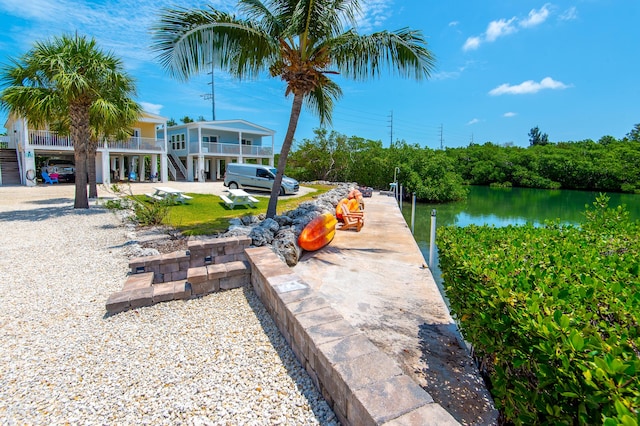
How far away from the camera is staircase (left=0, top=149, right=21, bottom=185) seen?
2425 centimetres

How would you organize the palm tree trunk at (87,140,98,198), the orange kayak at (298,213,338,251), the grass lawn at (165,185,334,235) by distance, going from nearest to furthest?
the orange kayak at (298,213,338,251) → the grass lawn at (165,185,334,235) → the palm tree trunk at (87,140,98,198)

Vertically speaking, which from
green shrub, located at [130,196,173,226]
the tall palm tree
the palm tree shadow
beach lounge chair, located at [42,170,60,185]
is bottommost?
the palm tree shadow

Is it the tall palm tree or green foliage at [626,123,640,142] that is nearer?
the tall palm tree

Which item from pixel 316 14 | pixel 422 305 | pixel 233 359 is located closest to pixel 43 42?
pixel 316 14

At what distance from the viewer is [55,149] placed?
21.6 m

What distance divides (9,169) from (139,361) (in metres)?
30.8

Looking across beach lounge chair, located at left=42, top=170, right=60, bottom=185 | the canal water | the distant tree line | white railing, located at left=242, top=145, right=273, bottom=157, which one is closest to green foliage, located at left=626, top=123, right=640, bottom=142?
the distant tree line

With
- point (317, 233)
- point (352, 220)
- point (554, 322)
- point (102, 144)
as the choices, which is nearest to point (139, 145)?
point (102, 144)

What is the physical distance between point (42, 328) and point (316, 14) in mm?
7377

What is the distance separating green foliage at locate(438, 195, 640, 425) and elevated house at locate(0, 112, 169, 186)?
71.7 ft

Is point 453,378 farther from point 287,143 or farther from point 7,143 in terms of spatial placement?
point 7,143

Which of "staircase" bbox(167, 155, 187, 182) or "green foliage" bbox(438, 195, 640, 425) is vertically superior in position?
"staircase" bbox(167, 155, 187, 182)

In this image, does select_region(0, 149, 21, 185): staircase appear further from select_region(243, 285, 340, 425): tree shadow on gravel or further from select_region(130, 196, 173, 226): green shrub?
select_region(243, 285, 340, 425): tree shadow on gravel

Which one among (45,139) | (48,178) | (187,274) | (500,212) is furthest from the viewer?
(500,212)
